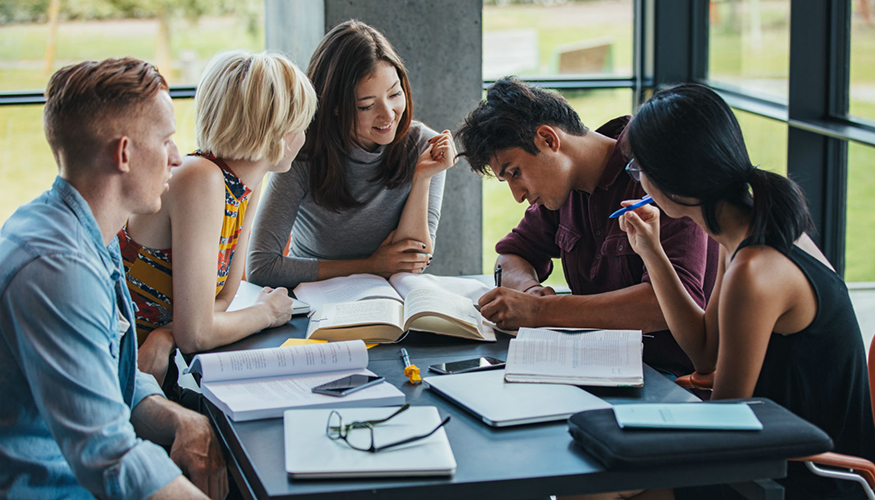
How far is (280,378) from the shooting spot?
1.61m

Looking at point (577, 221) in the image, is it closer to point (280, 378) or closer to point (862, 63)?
point (280, 378)

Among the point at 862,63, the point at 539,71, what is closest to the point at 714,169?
the point at 862,63

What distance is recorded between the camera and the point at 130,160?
1.37 metres

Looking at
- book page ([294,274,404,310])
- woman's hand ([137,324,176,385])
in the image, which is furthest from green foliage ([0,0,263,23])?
woman's hand ([137,324,176,385])

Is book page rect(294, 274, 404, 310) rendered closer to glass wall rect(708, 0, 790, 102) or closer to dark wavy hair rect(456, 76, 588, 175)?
dark wavy hair rect(456, 76, 588, 175)

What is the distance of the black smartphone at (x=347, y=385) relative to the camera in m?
1.49

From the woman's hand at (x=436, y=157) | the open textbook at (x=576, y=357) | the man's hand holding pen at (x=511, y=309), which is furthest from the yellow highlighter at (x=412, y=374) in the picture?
the woman's hand at (x=436, y=157)

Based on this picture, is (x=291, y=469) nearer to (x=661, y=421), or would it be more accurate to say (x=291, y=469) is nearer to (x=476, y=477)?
(x=476, y=477)

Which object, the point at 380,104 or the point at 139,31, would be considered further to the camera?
Answer: the point at 139,31

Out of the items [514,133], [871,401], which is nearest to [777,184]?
[871,401]

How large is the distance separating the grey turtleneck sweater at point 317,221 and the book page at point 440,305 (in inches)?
22.5

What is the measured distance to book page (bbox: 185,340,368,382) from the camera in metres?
1.58

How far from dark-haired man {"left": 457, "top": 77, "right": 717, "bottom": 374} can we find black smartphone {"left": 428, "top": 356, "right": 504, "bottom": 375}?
0.25m

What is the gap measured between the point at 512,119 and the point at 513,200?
664 cm
